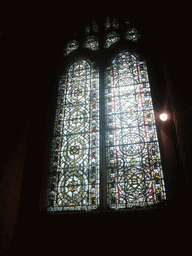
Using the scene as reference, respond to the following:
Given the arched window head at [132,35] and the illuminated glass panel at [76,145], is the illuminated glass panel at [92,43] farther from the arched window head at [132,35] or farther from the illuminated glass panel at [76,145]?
the arched window head at [132,35]

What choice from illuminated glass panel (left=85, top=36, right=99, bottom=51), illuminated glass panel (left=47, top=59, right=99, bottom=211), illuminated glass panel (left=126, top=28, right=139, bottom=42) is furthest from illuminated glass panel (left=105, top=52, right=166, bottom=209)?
illuminated glass panel (left=85, top=36, right=99, bottom=51)

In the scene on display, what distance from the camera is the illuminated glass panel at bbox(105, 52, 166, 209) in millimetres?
3709

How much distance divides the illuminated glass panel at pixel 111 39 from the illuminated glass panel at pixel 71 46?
0.68m

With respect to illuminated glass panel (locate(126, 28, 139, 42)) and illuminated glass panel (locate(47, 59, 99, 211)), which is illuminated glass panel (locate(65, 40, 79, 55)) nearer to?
illuminated glass panel (locate(47, 59, 99, 211))

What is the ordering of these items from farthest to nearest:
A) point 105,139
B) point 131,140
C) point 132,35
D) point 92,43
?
A: point 92,43 → point 132,35 → point 105,139 → point 131,140

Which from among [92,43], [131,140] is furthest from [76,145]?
[92,43]

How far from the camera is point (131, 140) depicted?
13.8 feet

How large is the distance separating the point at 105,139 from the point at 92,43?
101 inches

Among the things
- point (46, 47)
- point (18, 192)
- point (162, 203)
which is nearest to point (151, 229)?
point (162, 203)

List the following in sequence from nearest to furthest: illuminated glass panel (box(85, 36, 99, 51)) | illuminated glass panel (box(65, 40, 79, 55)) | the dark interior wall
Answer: the dark interior wall
illuminated glass panel (box(85, 36, 99, 51))
illuminated glass panel (box(65, 40, 79, 55))

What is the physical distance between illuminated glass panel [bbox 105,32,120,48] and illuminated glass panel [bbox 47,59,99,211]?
651mm

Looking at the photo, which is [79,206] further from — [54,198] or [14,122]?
[14,122]

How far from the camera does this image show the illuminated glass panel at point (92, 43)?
18.9 ft

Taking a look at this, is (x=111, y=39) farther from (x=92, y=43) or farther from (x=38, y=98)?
(x=38, y=98)
